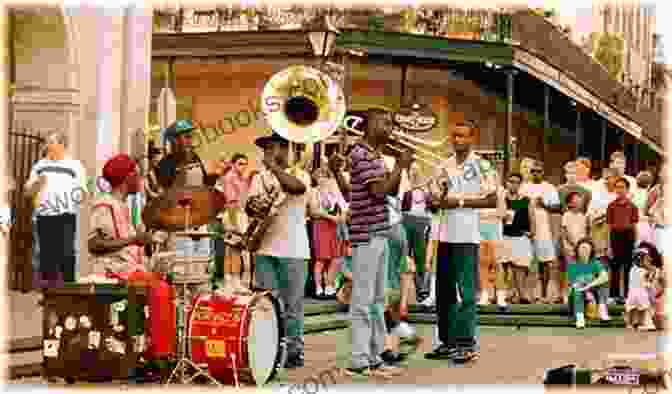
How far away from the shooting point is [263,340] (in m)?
8.56

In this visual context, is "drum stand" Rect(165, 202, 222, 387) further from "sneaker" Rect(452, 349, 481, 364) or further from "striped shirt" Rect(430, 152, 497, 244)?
"striped shirt" Rect(430, 152, 497, 244)

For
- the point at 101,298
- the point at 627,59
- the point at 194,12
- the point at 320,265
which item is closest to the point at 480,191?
the point at 101,298

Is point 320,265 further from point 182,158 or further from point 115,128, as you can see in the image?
point 182,158

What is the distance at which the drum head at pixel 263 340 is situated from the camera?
8.39 meters

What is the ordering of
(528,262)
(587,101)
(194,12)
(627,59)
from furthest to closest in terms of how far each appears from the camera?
→ (627,59) → (587,101) → (194,12) → (528,262)

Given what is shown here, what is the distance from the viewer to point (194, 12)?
20.5m

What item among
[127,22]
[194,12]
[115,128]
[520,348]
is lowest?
[520,348]

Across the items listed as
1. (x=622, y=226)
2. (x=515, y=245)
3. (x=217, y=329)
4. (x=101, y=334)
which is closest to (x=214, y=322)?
(x=217, y=329)

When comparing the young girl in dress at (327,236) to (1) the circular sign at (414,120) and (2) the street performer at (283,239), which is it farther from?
(2) the street performer at (283,239)

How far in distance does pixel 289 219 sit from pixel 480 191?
1765 millimetres

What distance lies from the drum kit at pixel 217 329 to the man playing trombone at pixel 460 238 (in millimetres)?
2178

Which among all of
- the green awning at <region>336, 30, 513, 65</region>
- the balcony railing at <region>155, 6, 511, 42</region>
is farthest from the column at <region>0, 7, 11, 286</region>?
the green awning at <region>336, 30, 513, 65</region>

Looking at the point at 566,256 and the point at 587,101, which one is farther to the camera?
the point at 587,101

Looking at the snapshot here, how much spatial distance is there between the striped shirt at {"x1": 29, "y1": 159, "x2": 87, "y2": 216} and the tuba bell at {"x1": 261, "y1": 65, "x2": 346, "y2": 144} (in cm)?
292
